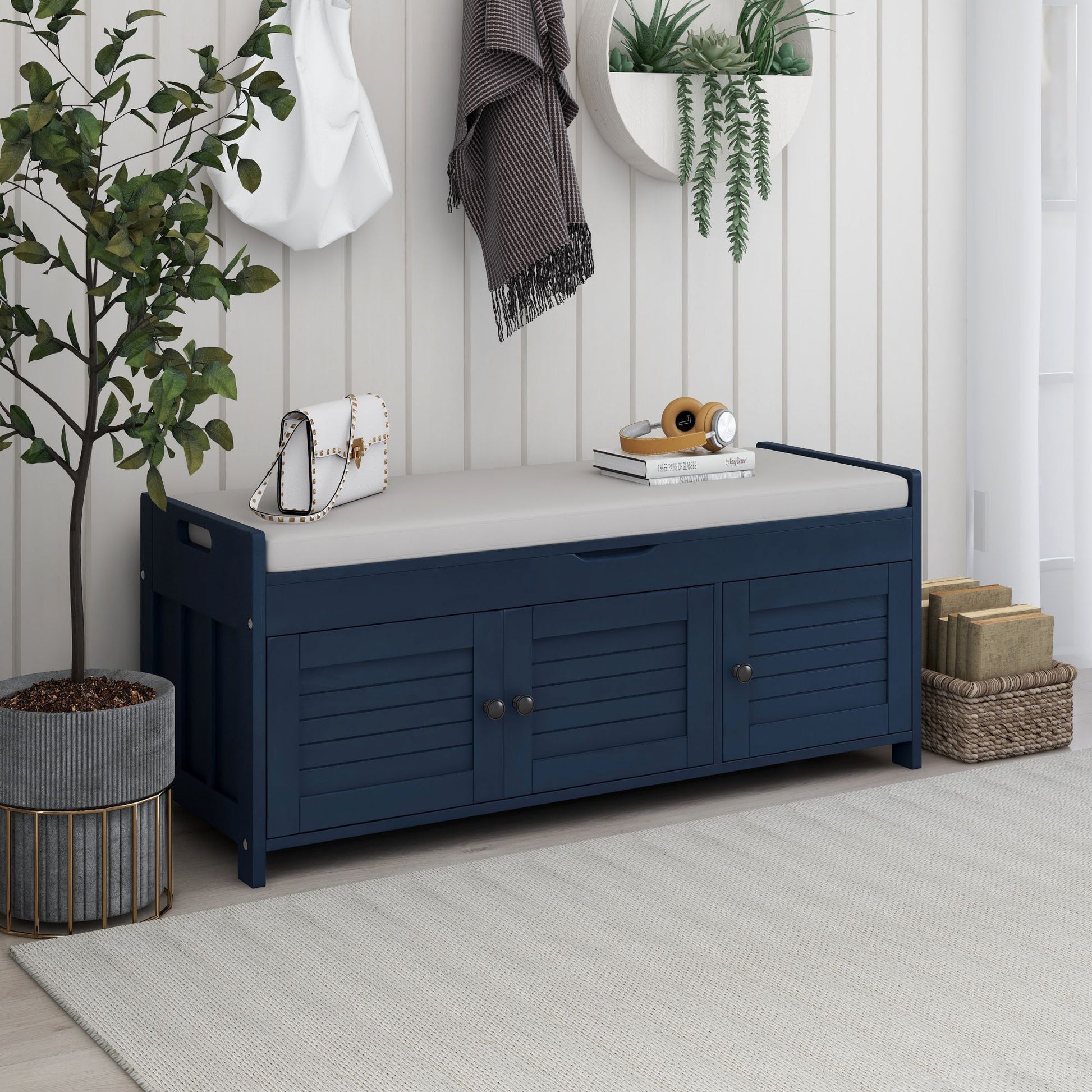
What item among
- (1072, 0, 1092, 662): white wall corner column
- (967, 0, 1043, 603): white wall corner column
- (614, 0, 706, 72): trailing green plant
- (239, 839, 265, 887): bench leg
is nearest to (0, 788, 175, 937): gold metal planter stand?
(239, 839, 265, 887): bench leg

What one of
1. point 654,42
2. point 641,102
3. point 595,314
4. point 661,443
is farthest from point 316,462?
point 654,42

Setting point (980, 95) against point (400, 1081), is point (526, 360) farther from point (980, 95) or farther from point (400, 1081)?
point (400, 1081)

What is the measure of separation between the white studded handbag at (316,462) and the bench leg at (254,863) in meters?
0.49

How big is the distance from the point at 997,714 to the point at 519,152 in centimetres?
139

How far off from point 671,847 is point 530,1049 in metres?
0.71

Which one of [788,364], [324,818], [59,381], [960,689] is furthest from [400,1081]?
[788,364]

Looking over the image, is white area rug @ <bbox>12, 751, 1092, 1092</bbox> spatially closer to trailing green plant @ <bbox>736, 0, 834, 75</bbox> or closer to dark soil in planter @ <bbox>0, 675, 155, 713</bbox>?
dark soil in planter @ <bbox>0, 675, 155, 713</bbox>

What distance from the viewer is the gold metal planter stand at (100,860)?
2.04m

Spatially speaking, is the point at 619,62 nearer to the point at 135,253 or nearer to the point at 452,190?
the point at 452,190

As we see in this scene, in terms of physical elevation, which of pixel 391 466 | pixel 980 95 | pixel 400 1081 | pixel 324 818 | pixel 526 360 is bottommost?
pixel 400 1081

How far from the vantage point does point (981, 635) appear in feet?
9.43

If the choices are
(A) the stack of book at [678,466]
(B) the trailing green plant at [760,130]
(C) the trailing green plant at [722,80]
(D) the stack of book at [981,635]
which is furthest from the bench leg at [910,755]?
(B) the trailing green plant at [760,130]

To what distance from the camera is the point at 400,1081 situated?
1.66 m

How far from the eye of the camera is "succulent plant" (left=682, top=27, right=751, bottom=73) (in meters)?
2.88
